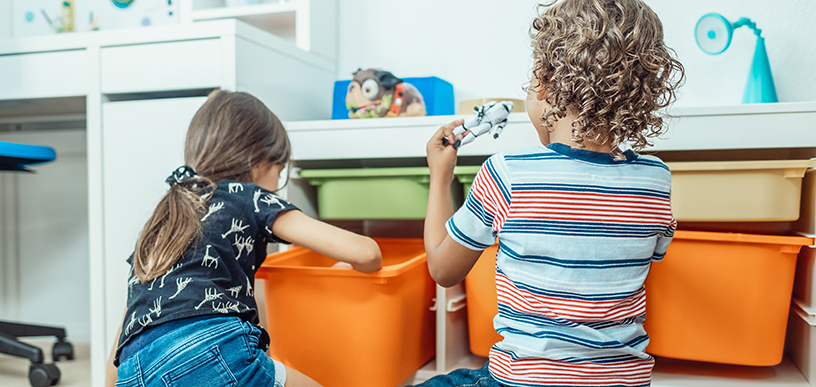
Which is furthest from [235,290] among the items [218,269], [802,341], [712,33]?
[712,33]

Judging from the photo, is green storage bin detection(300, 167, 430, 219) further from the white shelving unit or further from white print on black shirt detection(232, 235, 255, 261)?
the white shelving unit

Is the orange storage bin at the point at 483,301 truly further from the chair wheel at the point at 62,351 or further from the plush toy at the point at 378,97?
the chair wheel at the point at 62,351

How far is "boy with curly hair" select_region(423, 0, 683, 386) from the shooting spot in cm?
70

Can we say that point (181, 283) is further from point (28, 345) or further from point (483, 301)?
point (28, 345)

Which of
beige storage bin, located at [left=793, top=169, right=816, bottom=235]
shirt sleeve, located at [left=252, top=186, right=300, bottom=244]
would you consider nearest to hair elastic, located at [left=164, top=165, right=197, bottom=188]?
shirt sleeve, located at [left=252, top=186, right=300, bottom=244]

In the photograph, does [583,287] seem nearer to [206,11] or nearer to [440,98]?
[440,98]

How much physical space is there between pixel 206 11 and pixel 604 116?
51.8 inches

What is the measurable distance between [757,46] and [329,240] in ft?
3.80

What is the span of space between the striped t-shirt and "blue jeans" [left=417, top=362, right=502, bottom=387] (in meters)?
0.03

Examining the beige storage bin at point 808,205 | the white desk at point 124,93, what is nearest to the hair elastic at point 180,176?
the white desk at point 124,93

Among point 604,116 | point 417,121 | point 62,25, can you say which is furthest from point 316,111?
point 604,116

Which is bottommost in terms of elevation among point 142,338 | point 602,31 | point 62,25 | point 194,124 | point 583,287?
point 142,338

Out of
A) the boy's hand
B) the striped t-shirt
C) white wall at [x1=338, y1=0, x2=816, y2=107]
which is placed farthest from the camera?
white wall at [x1=338, y1=0, x2=816, y2=107]

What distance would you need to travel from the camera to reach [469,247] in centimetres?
77
